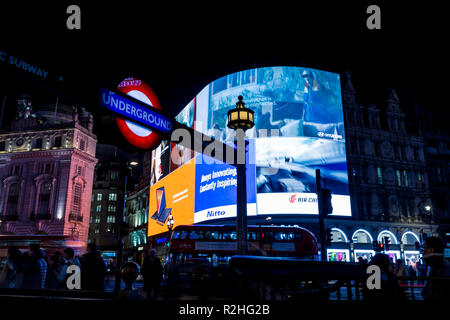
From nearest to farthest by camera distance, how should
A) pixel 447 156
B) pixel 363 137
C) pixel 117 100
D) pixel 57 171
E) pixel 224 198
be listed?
pixel 117 100, pixel 224 198, pixel 363 137, pixel 447 156, pixel 57 171

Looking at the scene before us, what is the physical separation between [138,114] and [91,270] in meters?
5.14

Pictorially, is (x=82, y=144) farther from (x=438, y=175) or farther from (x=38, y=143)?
(x=438, y=175)

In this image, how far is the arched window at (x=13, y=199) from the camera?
171ft

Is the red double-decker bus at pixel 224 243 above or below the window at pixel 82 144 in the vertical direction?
below

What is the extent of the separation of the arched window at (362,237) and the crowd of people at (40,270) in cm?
3134

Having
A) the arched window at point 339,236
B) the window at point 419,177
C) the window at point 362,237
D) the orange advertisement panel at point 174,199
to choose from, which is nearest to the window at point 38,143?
the orange advertisement panel at point 174,199

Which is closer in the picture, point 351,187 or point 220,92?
point 351,187

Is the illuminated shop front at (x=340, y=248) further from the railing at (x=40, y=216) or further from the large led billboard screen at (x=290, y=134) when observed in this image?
the railing at (x=40, y=216)

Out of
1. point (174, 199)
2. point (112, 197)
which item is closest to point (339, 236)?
point (174, 199)

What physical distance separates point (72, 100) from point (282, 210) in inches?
1110
